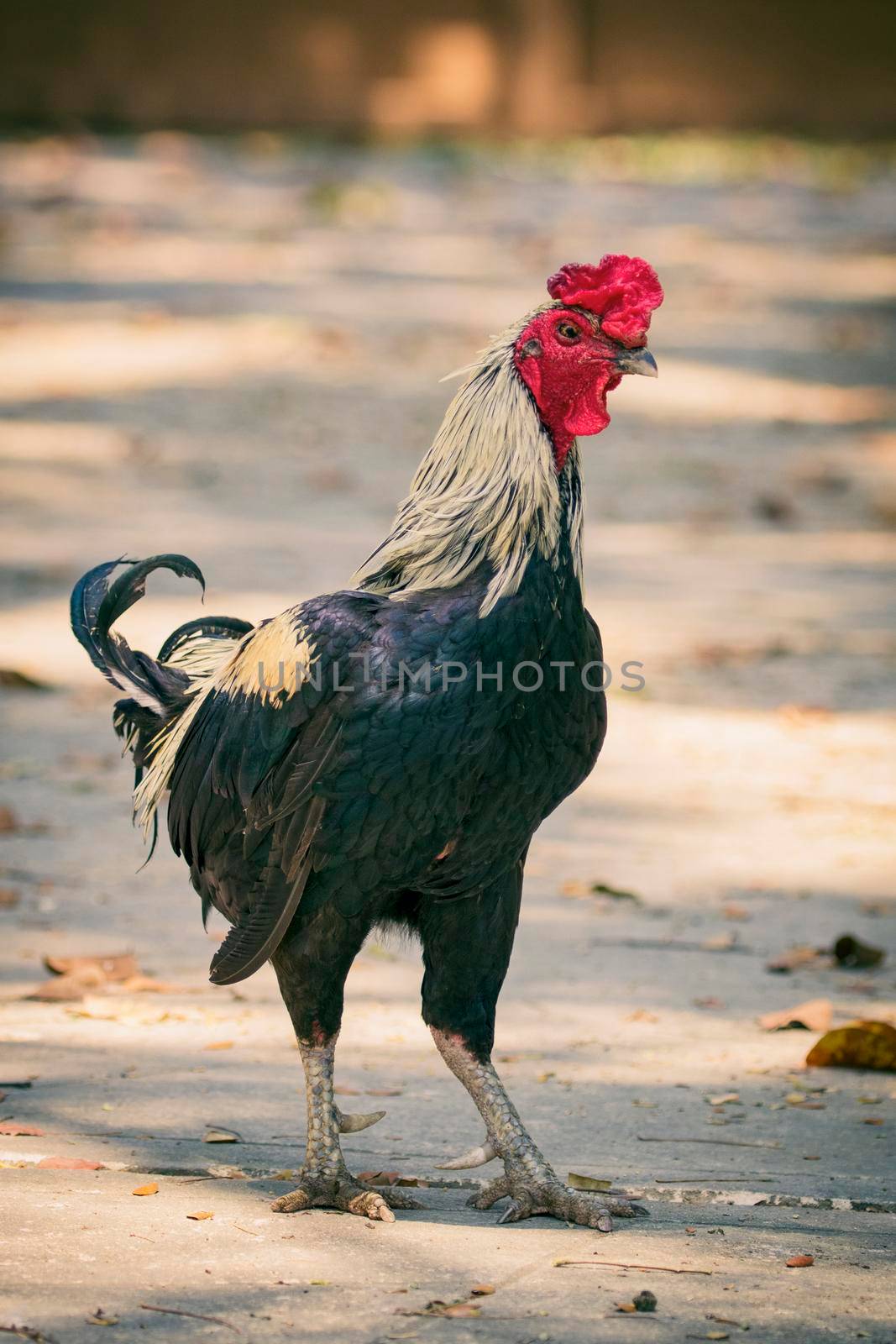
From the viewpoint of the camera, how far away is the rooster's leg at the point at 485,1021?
454 cm

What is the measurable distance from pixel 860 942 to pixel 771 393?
942cm

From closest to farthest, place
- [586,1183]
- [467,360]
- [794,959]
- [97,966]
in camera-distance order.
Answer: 1. [586,1183]
2. [97,966]
3. [794,959]
4. [467,360]

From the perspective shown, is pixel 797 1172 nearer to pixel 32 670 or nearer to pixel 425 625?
pixel 425 625

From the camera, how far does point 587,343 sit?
4504 millimetres

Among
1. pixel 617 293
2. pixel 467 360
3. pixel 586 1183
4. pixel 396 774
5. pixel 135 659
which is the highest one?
pixel 467 360

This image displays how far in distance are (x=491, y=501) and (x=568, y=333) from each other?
0.46 metres

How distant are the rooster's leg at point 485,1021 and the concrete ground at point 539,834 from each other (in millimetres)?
119

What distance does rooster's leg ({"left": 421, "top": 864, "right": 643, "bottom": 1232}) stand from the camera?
4.54 m

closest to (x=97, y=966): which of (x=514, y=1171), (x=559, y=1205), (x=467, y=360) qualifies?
(x=514, y=1171)

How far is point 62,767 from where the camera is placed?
27.4 feet

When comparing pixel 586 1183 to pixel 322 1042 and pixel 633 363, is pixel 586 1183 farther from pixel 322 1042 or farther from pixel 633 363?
pixel 633 363

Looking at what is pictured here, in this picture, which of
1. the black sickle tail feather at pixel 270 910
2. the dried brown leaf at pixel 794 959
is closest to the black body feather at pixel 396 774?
the black sickle tail feather at pixel 270 910

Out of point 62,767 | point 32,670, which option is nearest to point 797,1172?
point 62,767

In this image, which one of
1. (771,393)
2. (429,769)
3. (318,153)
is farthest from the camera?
(318,153)
